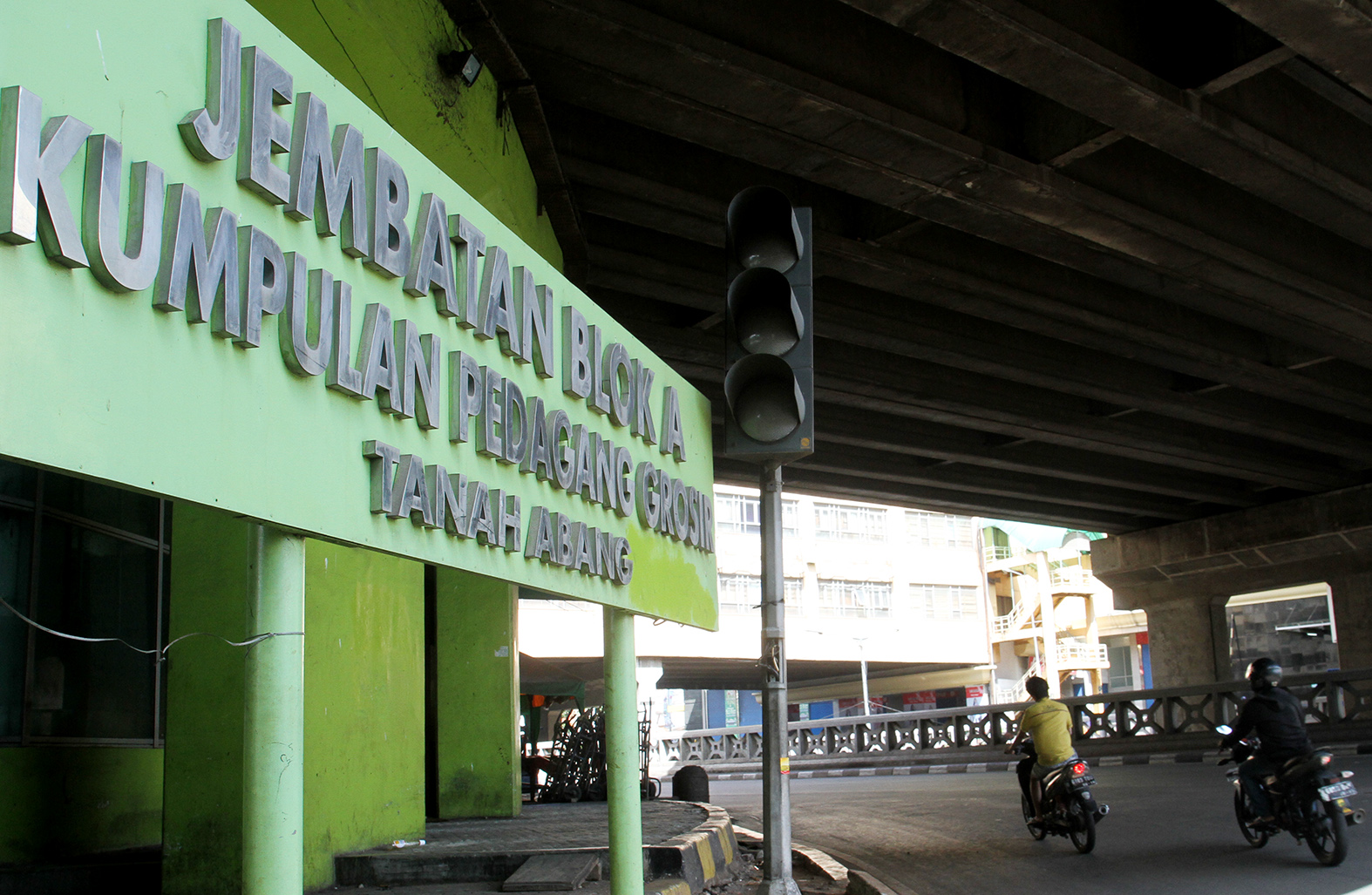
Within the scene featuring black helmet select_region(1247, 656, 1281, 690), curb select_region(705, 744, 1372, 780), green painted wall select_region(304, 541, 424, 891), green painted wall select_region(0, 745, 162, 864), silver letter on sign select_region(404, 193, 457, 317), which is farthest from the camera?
curb select_region(705, 744, 1372, 780)

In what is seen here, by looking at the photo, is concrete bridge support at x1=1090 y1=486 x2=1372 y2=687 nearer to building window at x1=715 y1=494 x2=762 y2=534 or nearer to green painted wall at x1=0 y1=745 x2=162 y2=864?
green painted wall at x1=0 y1=745 x2=162 y2=864

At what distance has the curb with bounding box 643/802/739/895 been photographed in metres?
7.41

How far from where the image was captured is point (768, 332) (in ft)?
21.6

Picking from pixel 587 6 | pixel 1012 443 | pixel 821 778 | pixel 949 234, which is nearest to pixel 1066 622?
pixel 821 778

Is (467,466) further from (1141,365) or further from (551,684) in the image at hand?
(551,684)

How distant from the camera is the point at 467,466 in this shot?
3.95m

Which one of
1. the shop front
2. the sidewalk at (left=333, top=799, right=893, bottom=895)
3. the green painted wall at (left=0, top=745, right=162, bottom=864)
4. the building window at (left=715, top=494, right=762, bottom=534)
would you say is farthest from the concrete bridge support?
the building window at (left=715, top=494, right=762, bottom=534)

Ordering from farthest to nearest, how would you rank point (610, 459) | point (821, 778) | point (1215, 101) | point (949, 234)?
point (821, 778) → point (949, 234) → point (1215, 101) → point (610, 459)

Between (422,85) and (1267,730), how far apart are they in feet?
27.7

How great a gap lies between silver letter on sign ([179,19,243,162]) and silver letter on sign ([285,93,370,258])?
0.78 feet

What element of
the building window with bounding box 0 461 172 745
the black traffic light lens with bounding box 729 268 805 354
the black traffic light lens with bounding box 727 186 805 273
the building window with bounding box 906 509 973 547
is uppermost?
the building window with bounding box 906 509 973 547

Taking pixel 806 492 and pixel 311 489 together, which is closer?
pixel 311 489

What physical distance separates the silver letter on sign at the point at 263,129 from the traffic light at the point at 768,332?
148 inches

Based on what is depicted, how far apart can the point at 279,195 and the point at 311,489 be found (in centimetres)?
78
